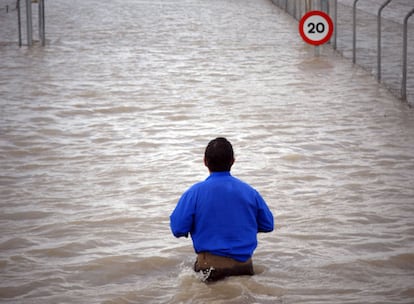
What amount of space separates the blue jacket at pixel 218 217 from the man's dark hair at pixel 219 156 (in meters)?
0.06

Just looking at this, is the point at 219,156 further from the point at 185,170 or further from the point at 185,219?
the point at 185,170

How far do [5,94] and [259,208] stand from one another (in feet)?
27.6

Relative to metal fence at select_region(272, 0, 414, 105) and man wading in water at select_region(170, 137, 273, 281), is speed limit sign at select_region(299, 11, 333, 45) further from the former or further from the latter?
man wading in water at select_region(170, 137, 273, 281)

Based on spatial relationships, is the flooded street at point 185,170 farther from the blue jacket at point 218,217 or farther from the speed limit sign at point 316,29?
the speed limit sign at point 316,29

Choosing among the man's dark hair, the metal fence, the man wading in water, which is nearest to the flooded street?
the man wading in water

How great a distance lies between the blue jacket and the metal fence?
22.9 ft

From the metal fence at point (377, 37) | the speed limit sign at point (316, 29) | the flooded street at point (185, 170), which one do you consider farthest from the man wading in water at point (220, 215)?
the speed limit sign at point (316, 29)

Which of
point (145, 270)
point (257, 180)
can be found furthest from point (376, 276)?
point (257, 180)

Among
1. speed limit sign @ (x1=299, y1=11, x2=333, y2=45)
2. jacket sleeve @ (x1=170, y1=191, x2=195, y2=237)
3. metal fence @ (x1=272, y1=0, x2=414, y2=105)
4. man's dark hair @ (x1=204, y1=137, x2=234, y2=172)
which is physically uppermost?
man's dark hair @ (x1=204, y1=137, x2=234, y2=172)

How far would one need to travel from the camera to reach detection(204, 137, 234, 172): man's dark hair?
5375mm

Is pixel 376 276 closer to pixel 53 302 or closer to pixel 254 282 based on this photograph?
pixel 254 282

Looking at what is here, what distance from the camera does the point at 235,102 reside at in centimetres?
1259

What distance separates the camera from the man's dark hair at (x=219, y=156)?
5.38m

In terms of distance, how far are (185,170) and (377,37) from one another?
7.51 m
